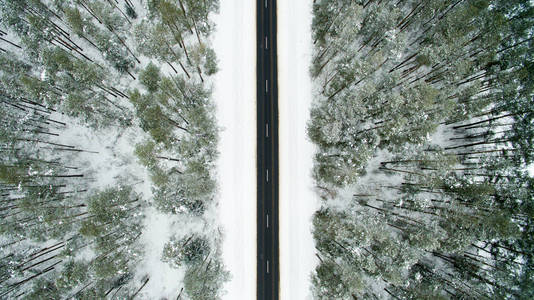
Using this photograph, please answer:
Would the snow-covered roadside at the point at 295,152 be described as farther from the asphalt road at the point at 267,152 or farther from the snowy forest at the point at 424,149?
the snowy forest at the point at 424,149

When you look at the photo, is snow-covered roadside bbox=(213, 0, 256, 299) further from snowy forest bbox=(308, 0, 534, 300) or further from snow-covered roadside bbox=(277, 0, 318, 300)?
snowy forest bbox=(308, 0, 534, 300)

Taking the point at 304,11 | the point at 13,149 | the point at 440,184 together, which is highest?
the point at 304,11

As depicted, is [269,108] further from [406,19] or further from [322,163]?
[406,19]

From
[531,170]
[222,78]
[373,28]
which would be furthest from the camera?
[222,78]

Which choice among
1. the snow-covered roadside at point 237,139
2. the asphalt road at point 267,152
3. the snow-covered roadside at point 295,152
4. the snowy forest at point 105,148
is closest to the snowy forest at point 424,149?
the snow-covered roadside at point 295,152

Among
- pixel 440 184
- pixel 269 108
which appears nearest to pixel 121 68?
pixel 269 108

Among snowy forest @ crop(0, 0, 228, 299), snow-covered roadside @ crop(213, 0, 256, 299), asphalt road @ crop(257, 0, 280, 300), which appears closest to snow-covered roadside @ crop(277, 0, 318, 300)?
asphalt road @ crop(257, 0, 280, 300)

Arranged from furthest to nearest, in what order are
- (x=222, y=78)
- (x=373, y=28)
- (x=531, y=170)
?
(x=222, y=78) → (x=373, y=28) → (x=531, y=170)

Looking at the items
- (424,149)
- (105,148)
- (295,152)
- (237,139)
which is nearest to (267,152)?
(295,152)
